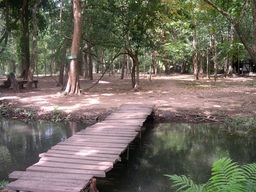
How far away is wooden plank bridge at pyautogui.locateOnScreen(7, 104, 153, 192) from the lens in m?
6.05

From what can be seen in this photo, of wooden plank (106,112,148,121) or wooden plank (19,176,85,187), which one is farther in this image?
wooden plank (106,112,148,121)

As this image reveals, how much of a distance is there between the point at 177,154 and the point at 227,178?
23.1 feet

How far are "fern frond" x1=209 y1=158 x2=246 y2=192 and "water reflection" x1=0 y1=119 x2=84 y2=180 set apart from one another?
606 cm

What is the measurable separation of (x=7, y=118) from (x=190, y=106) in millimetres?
7071

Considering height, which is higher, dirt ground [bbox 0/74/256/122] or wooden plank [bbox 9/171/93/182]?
dirt ground [bbox 0/74/256/122]

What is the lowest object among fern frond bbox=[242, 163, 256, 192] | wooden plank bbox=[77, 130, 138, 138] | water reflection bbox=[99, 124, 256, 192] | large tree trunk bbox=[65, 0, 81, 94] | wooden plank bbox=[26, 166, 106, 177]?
water reflection bbox=[99, 124, 256, 192]

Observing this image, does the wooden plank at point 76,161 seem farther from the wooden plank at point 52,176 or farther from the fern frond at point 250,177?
the fern frond at point 250,177

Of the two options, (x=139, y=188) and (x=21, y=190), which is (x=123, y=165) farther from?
(x=21, y=190)

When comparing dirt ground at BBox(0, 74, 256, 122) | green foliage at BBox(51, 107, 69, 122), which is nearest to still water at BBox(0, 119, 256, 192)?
green foliage at BBox(51, 107, 69, 122)

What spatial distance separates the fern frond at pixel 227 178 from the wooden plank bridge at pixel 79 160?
2.88 metres

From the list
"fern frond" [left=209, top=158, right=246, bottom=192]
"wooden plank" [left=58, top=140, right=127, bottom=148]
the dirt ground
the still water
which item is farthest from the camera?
the dirt ground

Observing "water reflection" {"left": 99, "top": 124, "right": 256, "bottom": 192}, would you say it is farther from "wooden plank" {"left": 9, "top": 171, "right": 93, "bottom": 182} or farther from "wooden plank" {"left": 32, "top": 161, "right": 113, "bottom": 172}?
"wooden plank" {"left": 9, "top": 171, "right": 93, "bottom": 182}

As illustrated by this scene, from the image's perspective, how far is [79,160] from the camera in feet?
24.3

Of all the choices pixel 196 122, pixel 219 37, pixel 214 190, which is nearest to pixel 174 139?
pixel 196 122
